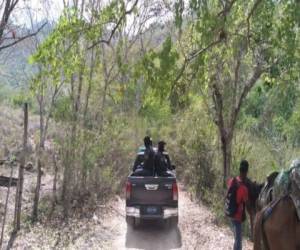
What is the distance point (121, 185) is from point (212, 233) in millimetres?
6878

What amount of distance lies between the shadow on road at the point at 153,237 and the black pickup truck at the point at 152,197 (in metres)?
0.51

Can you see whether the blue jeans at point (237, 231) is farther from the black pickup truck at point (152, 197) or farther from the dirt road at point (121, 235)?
the black pickup truck at point (152, 197)

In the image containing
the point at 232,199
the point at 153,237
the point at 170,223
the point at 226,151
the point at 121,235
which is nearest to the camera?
the point at 232,199

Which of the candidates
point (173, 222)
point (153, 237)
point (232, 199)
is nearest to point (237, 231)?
point (232, 199)

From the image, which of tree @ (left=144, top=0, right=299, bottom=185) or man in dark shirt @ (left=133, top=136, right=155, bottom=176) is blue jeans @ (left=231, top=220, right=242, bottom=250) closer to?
tree @ (left=144, top=0, right=299, bottom=185)

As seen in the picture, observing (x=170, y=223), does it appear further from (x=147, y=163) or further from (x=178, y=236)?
(x=147, y=163)

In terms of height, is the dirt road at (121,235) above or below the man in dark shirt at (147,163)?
below

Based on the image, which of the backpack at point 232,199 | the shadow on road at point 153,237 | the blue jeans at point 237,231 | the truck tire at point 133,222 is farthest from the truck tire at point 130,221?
the backpack at point 232,199

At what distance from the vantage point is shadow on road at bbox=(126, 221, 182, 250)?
485 inches

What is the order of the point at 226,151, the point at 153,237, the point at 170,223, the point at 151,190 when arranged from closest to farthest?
the point at 151,190 → the point at 153,237 → the point at 170,223 → the point at 226,151

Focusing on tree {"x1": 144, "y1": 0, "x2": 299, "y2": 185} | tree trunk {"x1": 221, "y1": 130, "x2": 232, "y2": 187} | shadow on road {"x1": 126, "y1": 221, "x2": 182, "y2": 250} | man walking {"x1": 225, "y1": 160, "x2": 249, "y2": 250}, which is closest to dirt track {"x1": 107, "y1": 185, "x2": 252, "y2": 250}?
shadow on road {"x1": 126, "y1": 221, "x2": 182, "y2": 250}

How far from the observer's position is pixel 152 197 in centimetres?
1287

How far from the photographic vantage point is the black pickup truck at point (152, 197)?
1276 cm

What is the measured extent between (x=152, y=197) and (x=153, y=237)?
1024 millimetres
